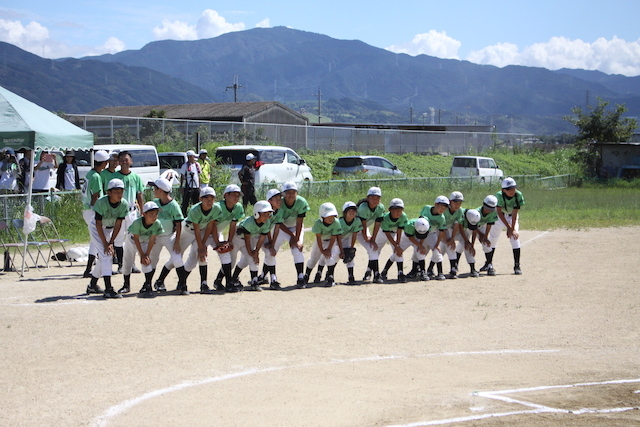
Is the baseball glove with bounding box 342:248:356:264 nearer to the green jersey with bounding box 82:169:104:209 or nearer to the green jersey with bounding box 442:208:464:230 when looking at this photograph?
the green jersey with bounding box 442:208:464:230

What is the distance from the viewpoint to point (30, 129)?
10.7 m

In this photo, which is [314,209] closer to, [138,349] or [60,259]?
[60,259]

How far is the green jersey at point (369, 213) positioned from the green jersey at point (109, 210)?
3631 mm

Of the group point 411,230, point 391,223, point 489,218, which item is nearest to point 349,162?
point 489,218

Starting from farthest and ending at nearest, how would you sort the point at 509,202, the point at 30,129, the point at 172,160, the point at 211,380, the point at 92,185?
the point at 172,160, the point at 509,202, the point at 30,129, the point at 92,185, the point at 211,380

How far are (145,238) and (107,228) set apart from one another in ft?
2.01

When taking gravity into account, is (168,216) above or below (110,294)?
above

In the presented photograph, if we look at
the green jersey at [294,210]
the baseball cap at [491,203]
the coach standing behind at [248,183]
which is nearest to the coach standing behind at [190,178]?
the coach standing behind at [248,183]

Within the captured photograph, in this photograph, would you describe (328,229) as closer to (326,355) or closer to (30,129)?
(326,355)

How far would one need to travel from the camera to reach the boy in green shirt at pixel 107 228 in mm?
9469

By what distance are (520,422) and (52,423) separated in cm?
345

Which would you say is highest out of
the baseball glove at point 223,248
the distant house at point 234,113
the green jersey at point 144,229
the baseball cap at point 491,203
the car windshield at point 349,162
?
the distant house at point 234,113

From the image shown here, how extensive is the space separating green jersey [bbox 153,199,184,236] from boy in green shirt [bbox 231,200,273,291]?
3.07 feet

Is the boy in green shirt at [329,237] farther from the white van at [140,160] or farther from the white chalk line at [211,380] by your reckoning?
the white van at [140,160]
